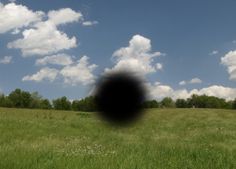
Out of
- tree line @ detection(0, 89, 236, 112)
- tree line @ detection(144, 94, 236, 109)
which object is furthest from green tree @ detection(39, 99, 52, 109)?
tree line @ detection(144, 94, 236, 109)

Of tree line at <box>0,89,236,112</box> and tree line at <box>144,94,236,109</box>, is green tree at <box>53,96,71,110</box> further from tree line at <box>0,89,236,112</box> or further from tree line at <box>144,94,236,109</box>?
tree line at <box>144,94,236,109</box>

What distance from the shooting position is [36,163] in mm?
11883

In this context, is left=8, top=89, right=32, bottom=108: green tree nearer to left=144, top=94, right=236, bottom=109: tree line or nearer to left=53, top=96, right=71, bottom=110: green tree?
left=53, top=96, right=71, bottom=110: green tree

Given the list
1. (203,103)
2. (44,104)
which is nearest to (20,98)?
(44,104)

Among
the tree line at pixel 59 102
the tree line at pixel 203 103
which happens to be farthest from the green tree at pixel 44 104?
the tree line at pixel 203 103

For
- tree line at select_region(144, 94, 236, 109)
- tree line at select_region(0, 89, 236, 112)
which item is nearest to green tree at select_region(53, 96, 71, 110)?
tree line at select_region(0, 89, 236, 112)

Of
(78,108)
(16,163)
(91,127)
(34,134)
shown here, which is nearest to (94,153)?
(16,163)

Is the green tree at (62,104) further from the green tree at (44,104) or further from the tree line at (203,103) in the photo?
the tree line at (203,103)

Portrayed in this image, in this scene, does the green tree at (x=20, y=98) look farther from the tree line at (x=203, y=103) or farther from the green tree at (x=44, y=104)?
the tree line at (x=203, y=103)

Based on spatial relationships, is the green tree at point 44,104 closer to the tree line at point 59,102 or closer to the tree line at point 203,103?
the tree line at point 59,102

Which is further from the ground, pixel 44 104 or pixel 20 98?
pixel 20 98

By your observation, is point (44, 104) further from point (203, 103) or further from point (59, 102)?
point (203, 103)

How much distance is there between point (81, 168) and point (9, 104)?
141 metres

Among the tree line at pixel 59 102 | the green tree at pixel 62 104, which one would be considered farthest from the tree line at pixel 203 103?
the green tree at pixel 62 104
